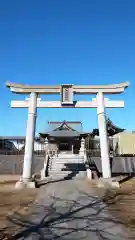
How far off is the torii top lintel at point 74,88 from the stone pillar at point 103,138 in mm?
538

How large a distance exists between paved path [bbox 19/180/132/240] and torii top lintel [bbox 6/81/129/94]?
32.0 feet

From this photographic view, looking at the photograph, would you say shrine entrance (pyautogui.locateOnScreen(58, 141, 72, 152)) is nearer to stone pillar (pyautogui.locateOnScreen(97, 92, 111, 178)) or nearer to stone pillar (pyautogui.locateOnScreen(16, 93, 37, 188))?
stone pillar (pyautogui.locateOnScreen(97, 92, 111, 178))

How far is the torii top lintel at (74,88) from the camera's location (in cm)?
1873

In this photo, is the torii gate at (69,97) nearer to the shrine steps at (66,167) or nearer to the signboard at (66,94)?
the signboard at (66,94)

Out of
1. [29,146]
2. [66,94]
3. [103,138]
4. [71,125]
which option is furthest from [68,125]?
[29,146]

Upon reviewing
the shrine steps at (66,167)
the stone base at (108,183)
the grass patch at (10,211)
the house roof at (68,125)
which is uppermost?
the house roof at (68,125)

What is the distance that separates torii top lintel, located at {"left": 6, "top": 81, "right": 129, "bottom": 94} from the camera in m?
18.7

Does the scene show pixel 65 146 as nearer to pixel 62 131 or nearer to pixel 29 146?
pixel 62 131

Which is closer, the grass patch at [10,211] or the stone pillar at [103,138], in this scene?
the grass patch at [10,211]

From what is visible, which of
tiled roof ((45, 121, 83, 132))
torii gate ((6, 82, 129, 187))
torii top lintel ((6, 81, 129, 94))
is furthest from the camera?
tiled roof ((45, 121, 83, 132))

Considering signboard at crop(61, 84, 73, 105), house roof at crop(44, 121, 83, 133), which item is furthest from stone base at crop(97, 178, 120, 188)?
house roof at crop(44, 121, 83, 133)

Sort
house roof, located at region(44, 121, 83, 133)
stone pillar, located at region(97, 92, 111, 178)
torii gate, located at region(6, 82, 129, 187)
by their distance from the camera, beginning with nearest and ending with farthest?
stone pillar, located at region(97, 92, 111, 178) < torii gate, located at region(6, 82, 129, 187) < house roof, located at region(44, 121, 83, 133)

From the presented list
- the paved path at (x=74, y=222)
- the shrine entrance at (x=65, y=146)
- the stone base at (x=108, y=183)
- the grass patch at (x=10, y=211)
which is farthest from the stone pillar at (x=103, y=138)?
the shrine entrance at (x=65, y=146)

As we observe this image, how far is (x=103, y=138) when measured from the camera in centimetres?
1783
